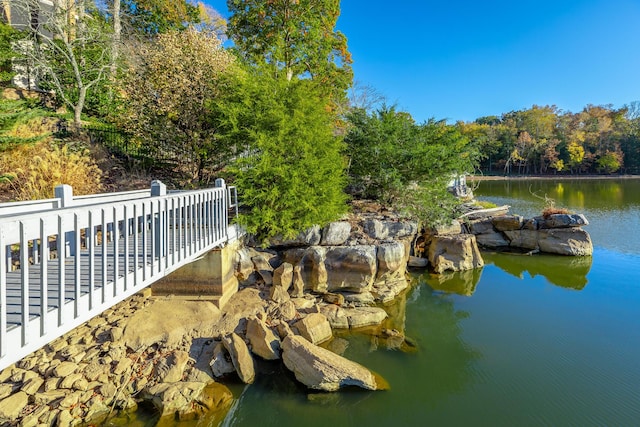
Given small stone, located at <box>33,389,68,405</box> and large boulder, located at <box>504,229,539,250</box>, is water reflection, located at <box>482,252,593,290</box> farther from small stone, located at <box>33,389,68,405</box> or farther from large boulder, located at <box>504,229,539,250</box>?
small stone, located at <box>33,389,68,405</box>

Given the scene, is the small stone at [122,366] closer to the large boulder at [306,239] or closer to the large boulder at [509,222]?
the large boulder at [306,239]

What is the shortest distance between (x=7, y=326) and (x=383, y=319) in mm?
4715

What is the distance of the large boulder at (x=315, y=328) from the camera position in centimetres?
462

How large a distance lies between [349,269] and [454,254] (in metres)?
3.64

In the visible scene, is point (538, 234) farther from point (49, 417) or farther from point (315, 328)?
point (49, 417)

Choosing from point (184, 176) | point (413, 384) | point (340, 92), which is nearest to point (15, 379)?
point (413, 384)

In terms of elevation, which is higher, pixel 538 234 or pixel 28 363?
pixel 538 234

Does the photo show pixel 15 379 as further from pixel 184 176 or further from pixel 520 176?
pixel 520 176

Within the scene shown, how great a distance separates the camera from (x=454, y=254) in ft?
27.3

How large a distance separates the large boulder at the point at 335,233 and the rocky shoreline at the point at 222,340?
0.02 metres

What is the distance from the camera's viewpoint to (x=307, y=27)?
11125 mm

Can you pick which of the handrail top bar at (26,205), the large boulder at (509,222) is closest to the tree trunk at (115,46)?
the handrail top bar at (26,205)

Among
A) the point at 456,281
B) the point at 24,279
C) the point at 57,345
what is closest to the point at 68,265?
the point at 57,345

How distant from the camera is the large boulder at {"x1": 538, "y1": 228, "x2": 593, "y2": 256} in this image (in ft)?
32.0
